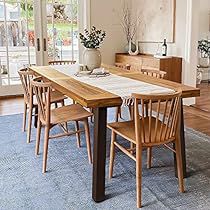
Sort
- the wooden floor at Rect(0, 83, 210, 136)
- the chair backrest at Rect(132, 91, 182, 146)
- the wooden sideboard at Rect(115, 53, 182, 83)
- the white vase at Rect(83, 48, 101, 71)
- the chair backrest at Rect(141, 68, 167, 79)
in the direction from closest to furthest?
the chair backrest at Rect(132, 91, 182, 146) < the chair backrest at Rect(141, 68, 167, 79) < the white vase at Rect(83, 48, 101, 71) < the wooden floor at Rect(0, 83, 210, 136) < the wooden sideboard at Rect(115, 53, 182, 83)

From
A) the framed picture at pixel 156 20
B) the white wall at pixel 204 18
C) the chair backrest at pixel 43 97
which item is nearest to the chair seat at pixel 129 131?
the chair backrest at pixel 43 97

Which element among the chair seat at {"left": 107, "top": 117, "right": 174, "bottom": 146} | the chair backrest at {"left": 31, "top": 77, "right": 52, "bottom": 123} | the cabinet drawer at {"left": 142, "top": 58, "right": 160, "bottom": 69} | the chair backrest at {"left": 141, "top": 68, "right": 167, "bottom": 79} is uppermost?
the cabinet drawer at {"left": 142, "top": 58, "right": 160, "bottom": 69}

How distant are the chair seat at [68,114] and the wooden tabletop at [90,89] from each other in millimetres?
253

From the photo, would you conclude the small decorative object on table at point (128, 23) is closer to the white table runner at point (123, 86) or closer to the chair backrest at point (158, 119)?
the white table runner at point (123, 86)

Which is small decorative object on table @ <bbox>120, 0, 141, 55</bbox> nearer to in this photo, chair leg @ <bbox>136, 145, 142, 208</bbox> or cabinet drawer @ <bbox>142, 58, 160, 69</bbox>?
cabinet drawer @ <bbox>142, 58, 160, 69</bbox>

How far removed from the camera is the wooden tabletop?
211cm

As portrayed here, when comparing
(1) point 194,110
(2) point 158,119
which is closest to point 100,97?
(2) point 158,119

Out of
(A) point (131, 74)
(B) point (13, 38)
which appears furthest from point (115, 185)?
(B) point (13, 38)

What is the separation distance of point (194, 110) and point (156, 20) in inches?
69.8

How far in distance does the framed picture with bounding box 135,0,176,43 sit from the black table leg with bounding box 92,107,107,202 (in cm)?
331

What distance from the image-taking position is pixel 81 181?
8.17ft

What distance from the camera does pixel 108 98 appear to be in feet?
7.01

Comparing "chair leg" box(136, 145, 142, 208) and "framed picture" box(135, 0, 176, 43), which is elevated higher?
"framed picture" box(135, 0, 176, 43)

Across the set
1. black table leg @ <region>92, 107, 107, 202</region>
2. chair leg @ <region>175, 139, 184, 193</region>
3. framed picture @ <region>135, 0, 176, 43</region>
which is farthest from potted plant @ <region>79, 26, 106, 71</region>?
framed picture @ <region>135, 0, 176, 43</region>
